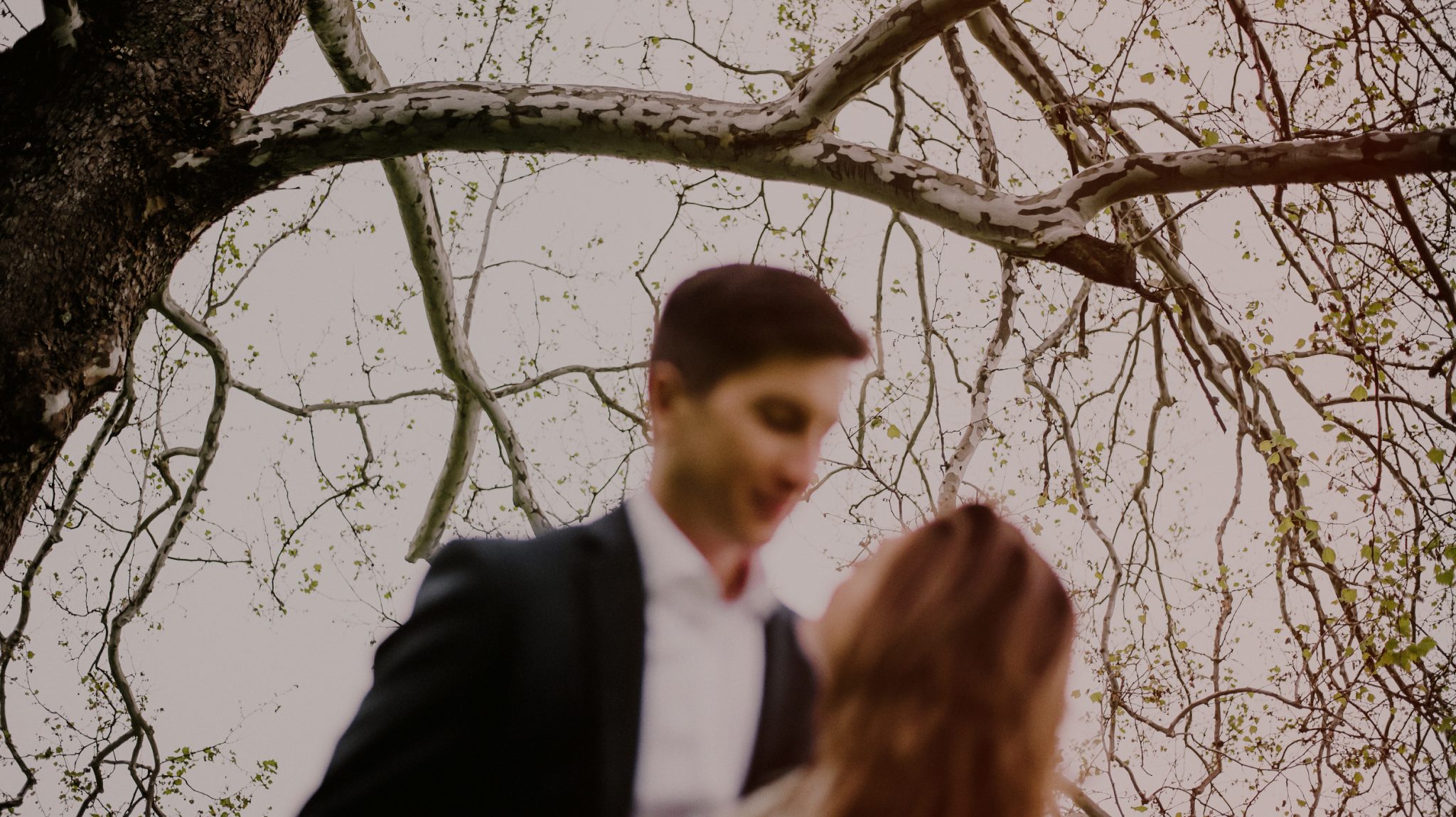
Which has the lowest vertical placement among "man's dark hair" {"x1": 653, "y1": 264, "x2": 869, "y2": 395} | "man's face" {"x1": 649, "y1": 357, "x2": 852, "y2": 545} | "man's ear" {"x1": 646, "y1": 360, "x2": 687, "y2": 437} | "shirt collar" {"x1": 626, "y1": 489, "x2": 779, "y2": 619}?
"shirt collar" {"x1": 626, "y1": 489, "x2": 779, "y2": 619}

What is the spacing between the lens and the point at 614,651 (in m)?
0.83

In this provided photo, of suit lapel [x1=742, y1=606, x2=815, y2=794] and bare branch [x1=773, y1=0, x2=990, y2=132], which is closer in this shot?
suit lapel [x1=742, y1=606, x2=815, y2=794]

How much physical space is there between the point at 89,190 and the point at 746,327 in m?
2.04

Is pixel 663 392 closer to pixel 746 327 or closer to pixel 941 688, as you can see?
pixel 746 327

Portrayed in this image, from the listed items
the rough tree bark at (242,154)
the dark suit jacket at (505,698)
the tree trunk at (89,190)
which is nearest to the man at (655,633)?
the dark suit jacket at (505,698)

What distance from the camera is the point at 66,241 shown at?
2070 millimetres

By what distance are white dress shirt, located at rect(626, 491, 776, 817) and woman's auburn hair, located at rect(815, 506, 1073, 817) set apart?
0.12 m

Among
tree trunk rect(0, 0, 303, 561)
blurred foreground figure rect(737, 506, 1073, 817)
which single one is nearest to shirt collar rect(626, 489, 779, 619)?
blurred foreground figure rect(737, 506, 1073, 817)

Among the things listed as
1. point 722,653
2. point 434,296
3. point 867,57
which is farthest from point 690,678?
point 434,296

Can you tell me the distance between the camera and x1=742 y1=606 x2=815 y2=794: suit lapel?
877 millimetres

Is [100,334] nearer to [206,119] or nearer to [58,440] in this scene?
[58,440]

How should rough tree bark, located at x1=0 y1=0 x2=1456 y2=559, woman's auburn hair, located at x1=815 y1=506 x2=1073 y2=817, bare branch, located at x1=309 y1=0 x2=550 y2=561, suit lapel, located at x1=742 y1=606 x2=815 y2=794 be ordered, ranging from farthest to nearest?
bare branch, located at x1=309 y1=0 x2=550 y2=561 → rough tree bark, located at x1=0 y1=0 x2=1456 y2=559 → suit lapel, located at x1=742 y1=606 x2=815 y2=794 → woman's auburn hair, located at x1=815 y1=506 x2=1073 y2=817

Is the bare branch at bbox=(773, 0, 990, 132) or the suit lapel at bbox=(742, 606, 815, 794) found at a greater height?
the bare branch at bbox=(773, 0, 990, 132)

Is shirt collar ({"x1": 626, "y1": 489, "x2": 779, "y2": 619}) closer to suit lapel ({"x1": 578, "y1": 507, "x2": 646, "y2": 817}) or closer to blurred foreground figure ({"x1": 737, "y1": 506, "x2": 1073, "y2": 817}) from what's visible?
suit lapel ({"x1": 578, "y1": 507, "x2": 646, "y2": 817})
